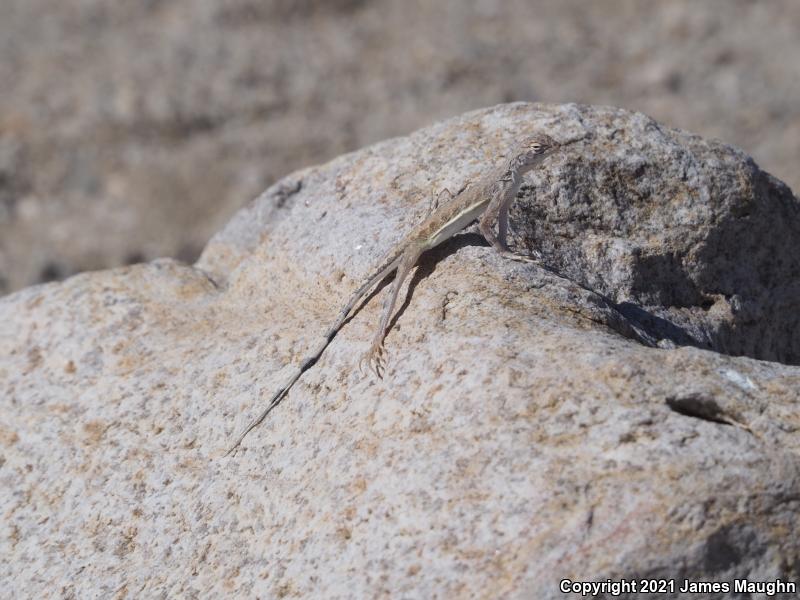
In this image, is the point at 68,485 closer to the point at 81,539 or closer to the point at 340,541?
the point at 81,539

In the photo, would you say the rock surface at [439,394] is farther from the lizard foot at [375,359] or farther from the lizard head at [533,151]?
the lizard head at [533,151]

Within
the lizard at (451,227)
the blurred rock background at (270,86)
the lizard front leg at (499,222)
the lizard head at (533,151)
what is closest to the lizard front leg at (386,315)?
the lizard at (451,227)

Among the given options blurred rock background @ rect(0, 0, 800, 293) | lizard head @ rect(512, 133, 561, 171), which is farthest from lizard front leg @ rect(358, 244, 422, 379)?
blurred rock background @ rect(0, 0, 800, 293)

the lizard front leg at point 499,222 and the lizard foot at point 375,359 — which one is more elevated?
the lizard front leg at point 499,222

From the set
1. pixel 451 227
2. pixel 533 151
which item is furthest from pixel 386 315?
pixel 533 151

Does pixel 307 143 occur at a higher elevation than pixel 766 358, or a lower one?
higher

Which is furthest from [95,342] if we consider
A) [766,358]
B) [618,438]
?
[766,358]

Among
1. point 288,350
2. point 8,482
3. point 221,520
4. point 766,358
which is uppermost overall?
point 766,358

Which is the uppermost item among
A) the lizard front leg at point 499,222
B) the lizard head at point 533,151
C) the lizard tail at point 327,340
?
the lizard head at point 533,151
